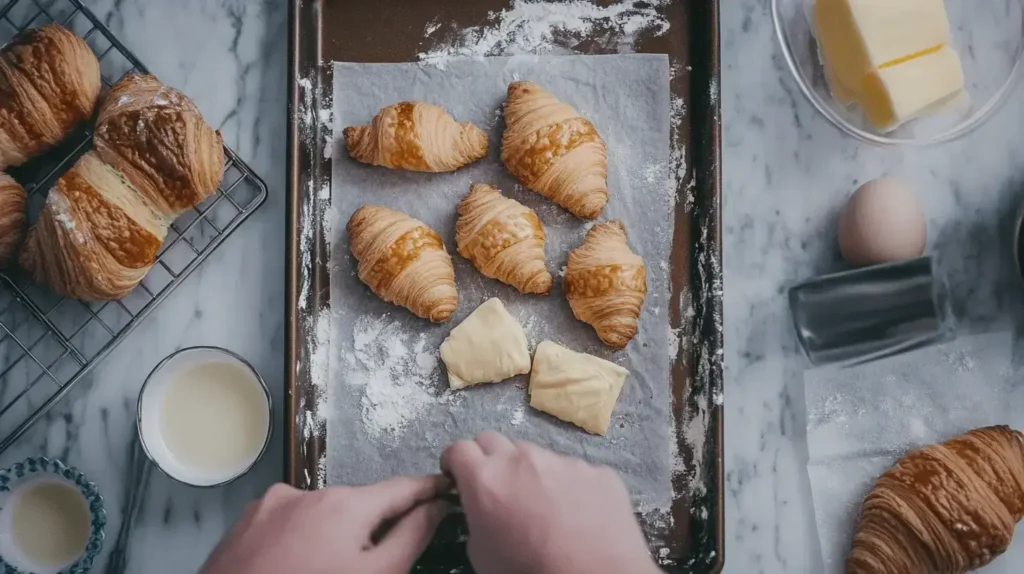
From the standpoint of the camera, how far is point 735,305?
4.60 ft

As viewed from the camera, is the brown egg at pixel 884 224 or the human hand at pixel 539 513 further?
the brown egg at pixel 884 224

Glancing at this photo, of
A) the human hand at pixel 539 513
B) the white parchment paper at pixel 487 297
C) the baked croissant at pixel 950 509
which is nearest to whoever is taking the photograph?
the human hand at pixel 539 513

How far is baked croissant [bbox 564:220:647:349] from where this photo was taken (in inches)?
51.4

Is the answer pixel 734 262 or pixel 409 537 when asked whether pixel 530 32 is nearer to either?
pixel 734 262

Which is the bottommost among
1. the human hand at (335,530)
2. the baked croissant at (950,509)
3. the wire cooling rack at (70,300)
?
the baked croissant at (950,509)

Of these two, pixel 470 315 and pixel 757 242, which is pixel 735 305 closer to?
pixel 757 242

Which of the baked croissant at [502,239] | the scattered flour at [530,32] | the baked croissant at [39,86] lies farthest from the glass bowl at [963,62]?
the baked croissant at [39,86]


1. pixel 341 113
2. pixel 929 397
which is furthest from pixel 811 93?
pixel 341 113

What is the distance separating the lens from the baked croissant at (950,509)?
125 centimetres

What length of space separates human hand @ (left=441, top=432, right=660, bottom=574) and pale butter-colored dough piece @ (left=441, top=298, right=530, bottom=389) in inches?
7.3

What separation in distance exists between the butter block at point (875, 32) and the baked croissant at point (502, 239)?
0.52 metres

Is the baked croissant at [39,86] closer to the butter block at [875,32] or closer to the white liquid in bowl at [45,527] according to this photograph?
the white liquid in bowl at [45,527]

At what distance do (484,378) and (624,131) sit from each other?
0.44 meters

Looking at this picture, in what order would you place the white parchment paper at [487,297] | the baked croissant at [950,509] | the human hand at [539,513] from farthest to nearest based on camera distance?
the white parchment paper at [487,297] → the baked croissant at [950,509] → the human hand at [539,513]
